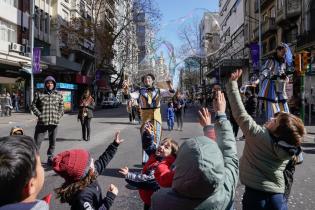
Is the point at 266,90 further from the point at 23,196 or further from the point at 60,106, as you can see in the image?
the point at 23,196

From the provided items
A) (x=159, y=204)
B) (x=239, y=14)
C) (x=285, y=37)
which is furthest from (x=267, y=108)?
(x=239, y=14)

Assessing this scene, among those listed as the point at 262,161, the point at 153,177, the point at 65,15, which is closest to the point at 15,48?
the point at 65,15

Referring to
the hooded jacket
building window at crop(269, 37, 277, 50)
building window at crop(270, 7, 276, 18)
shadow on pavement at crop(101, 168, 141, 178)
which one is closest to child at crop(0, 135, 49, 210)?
shadow on pavement at crop(101, 168, 141, 178)

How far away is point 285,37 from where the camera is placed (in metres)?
37.7

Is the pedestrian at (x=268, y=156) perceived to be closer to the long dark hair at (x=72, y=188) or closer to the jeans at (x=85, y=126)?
the long dark hair at (x=72, y=188)

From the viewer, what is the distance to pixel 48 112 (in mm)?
8867

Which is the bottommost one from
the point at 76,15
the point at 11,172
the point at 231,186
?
the point at 231,186

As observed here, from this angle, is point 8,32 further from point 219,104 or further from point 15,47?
point 219,104

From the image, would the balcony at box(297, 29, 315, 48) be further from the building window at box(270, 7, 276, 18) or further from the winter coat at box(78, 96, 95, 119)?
the winter coat at box(78, 96, 95, 119)

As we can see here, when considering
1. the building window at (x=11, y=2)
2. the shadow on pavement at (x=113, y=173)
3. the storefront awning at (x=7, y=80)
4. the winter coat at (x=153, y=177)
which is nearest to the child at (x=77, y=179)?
the winter coat at (x=153, y=177)

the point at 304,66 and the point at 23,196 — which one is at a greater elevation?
the point at 304,66

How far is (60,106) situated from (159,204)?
6.87 m

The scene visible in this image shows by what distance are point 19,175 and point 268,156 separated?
2.22 m

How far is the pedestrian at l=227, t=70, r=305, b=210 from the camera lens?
3512mm
